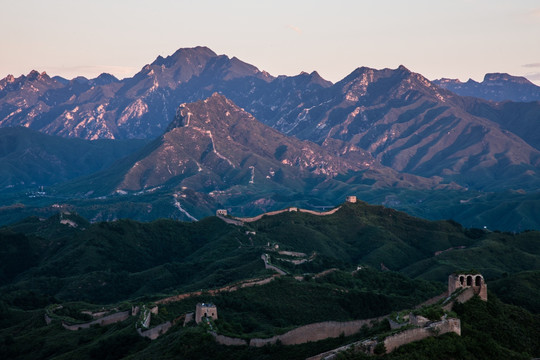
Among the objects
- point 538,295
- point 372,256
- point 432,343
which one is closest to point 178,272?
point 372,256

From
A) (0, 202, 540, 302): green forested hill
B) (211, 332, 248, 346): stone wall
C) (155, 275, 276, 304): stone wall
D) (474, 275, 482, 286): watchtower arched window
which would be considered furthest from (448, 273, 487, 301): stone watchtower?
(0, 202, 540, 302): green forested hill

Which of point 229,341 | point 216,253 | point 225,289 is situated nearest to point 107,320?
point 225,289

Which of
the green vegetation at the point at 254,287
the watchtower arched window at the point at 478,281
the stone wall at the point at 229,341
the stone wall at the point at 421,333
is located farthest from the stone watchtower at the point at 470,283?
the stone wall at the point at 229,341

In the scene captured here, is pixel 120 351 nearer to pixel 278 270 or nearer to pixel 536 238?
pixel 278 270

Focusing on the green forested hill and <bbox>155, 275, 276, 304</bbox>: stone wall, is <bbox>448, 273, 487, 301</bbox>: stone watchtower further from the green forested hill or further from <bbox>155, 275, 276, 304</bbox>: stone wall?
the green forested hill

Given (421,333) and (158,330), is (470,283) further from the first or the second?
(158,330)
